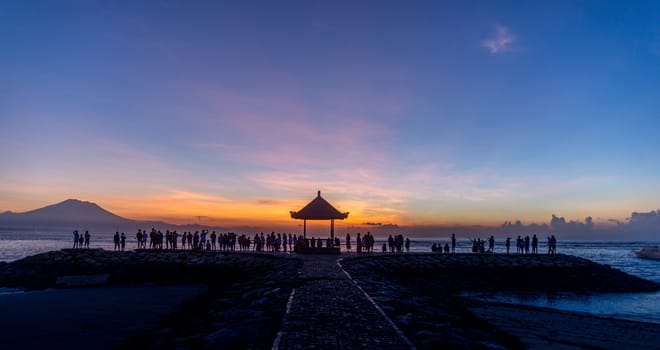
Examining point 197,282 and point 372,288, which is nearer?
point 372,288

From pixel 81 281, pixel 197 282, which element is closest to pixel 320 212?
pixel 197 282

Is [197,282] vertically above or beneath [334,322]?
beneath

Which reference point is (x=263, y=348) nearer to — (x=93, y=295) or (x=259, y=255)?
(x=93, y=295)

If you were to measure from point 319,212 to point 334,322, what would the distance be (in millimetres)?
19447

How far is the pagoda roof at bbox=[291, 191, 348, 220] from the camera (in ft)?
93.1

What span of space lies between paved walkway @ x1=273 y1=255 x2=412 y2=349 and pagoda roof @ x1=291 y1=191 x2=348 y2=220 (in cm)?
1410

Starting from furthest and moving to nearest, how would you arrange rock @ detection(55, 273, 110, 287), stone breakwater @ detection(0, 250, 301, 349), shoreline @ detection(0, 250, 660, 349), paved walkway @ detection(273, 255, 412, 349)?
rock @ detection(55, 273, 110, 287) < shoreline @ detection(0, 250, 660, 349) < stone breakwater @ detection(0, 250, 301, 349) < paved walkway @ detection(273, 255, 412, 349)

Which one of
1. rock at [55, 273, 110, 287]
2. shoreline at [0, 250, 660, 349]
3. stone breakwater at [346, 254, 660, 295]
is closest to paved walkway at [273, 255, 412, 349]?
shoreline at [0, 250, 660, 349]

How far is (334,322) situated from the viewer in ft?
29.6

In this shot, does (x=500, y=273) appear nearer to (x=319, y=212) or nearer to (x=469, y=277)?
(x=469, y=277)

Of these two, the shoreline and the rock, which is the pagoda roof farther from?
the rock

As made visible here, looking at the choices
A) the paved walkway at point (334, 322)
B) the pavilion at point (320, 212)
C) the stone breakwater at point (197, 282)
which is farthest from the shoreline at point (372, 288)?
the pavilion at point (320, 212)

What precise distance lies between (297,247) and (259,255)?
3283 mm

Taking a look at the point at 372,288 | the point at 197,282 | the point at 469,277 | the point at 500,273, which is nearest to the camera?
the point at 372,288
